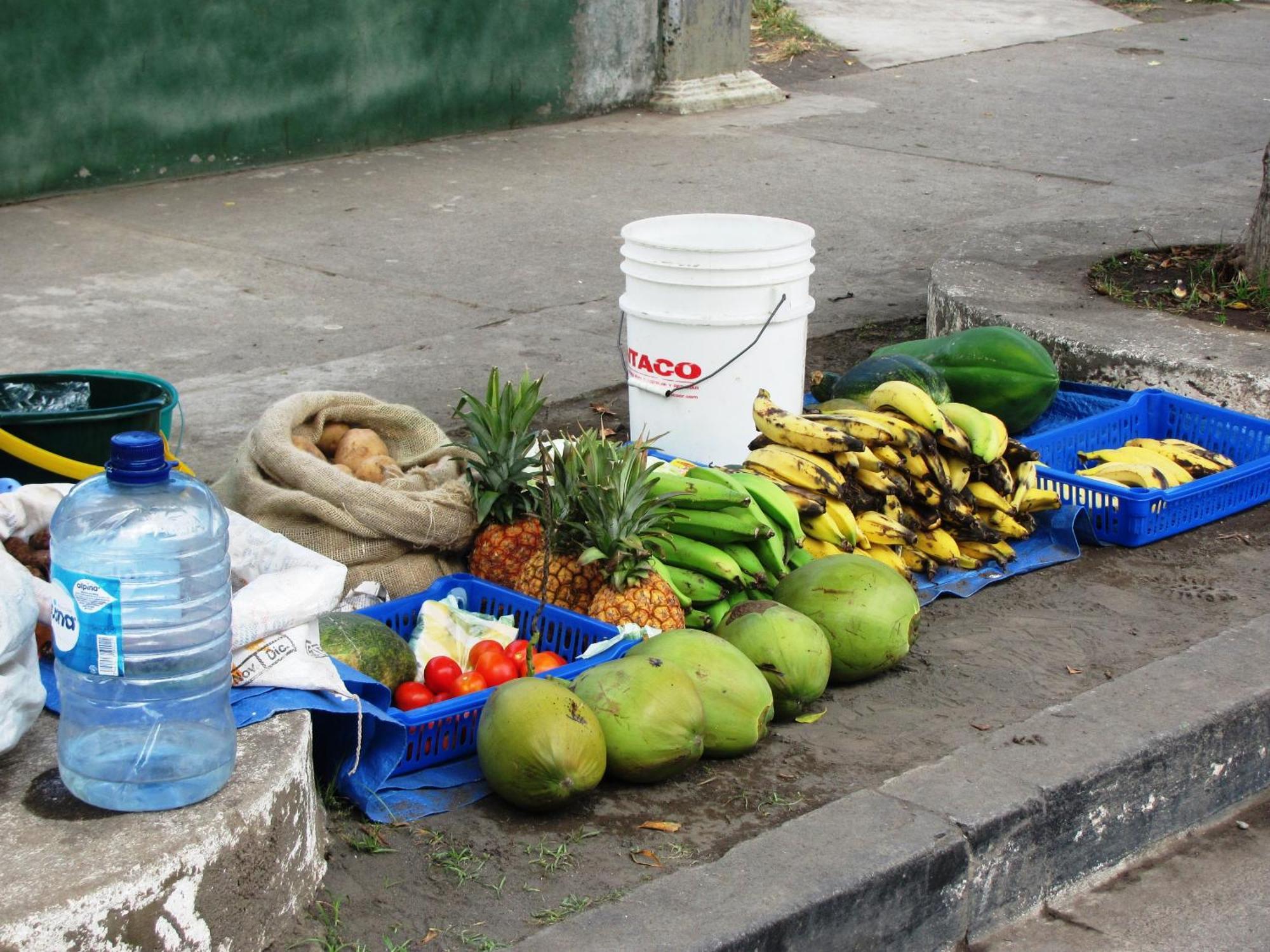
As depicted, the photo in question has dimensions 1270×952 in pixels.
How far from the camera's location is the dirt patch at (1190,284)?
6.03 m

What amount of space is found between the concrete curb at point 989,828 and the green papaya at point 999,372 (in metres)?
1.40

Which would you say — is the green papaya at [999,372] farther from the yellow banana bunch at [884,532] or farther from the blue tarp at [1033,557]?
the yellow banana bunch at [884,532]

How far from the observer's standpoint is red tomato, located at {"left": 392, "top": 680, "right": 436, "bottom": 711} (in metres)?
3.47

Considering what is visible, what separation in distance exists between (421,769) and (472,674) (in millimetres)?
279

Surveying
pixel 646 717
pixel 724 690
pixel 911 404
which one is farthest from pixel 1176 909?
pixel 911 404

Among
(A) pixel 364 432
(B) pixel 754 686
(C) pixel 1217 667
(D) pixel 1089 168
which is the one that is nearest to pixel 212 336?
(A) pixel 364 432

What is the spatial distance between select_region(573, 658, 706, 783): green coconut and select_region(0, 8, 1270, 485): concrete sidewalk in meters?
2.36

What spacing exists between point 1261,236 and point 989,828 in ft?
12.6

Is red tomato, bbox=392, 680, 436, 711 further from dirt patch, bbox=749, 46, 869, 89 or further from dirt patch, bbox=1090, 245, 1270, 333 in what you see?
dirt patch, bbox=749, 46, 869, 89

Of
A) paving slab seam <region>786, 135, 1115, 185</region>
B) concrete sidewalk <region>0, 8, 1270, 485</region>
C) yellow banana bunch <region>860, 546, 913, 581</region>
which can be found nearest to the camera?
yellow banana bunch <region>860, 546, 913, 581</region>

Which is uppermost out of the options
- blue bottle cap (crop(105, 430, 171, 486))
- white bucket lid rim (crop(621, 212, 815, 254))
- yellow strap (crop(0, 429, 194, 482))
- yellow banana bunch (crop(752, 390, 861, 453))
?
blue bottle cap (crop(105, 430, 171, 486))

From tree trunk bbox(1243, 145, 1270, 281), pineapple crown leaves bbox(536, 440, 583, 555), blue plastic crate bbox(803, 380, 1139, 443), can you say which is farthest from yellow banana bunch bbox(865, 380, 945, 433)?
tree trunk bbox(1243, 145, 1270, 281)

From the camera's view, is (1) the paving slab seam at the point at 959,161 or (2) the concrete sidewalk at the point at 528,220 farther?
(1) the paving slab seam at the point at 959,161

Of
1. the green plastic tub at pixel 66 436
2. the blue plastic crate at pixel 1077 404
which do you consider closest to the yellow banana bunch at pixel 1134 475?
the blue plastic crate at pixel 1077 404
